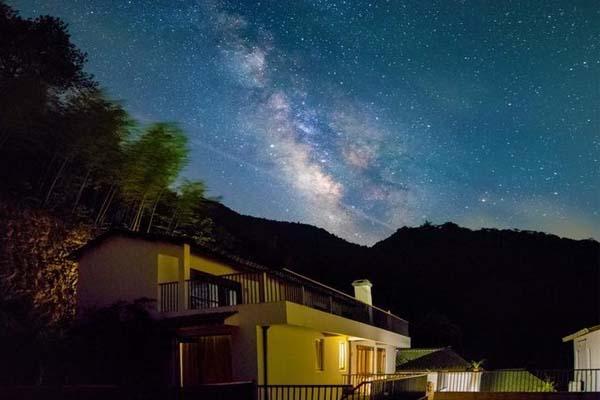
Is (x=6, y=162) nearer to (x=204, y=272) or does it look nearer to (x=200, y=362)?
(x=204, y=272)

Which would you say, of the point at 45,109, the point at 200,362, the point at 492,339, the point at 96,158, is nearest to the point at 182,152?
the point at 96,158

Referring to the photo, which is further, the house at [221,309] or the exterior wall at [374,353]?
the exterior wall at [374,353]

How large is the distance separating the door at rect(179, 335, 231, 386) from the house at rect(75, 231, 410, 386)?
0.03m

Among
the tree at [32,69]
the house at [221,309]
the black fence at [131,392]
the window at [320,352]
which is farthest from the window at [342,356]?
the tree at [32,69]

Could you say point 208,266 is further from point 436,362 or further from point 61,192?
point 436,362

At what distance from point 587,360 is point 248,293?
49.8 feet

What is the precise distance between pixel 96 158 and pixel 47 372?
757cm

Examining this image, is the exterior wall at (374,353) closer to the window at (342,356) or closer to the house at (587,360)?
the window at (342,356)

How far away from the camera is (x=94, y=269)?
2058 centimetres

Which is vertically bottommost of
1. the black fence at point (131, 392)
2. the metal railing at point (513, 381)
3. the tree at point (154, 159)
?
the metal railing at point (513, 381)

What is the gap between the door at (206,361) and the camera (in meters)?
17.3

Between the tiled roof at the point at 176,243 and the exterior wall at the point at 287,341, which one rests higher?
the tiled roof at the point at 176,243

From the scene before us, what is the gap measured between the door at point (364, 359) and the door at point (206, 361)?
359 inches

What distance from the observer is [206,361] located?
57.4 feet
